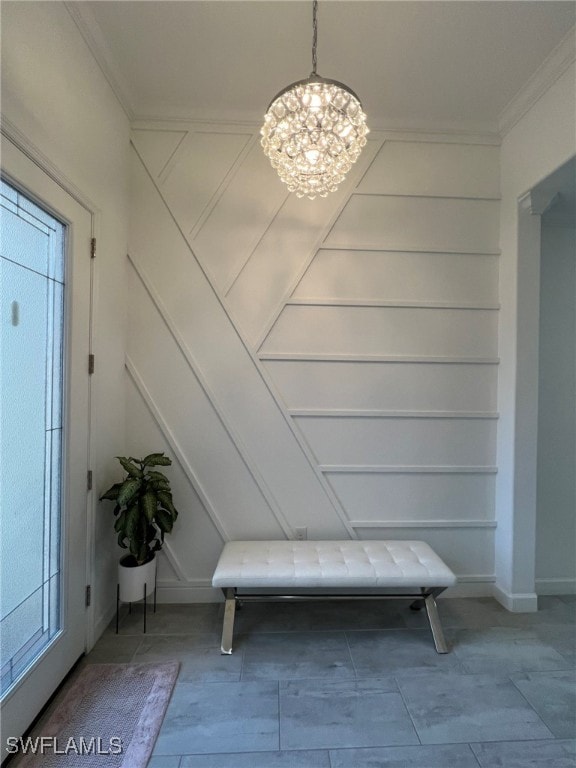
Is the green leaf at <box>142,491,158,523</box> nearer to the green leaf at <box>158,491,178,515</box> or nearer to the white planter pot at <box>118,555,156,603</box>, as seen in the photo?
the green leaf at <box>158,491,178,515</box>

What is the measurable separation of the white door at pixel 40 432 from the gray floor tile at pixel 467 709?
5.16 feet

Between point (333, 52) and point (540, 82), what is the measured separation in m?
1.17

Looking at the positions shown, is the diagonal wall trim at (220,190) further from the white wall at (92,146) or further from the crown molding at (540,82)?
the crown molding at (540,82)

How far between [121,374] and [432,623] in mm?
2253

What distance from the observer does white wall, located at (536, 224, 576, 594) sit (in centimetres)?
248

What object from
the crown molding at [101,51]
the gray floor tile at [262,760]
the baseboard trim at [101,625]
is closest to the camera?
the gray floor tile at [262,760]

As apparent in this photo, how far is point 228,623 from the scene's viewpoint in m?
1.91

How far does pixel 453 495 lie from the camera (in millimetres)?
2424

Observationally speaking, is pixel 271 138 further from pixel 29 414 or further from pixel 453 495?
pixel 453 495

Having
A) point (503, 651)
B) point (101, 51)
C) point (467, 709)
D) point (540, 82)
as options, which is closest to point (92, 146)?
point (101, 51)

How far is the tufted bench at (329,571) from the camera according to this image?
1.86 metres

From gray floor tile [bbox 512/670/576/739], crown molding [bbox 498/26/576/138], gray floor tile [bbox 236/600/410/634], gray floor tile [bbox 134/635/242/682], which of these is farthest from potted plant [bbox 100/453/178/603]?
crown molding [bbox 498/26/576/138]

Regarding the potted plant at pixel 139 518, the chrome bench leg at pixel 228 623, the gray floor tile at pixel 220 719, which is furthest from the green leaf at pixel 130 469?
the gray floor tile at pixel 220 719

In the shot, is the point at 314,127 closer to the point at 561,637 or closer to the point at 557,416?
the point at 557,416
